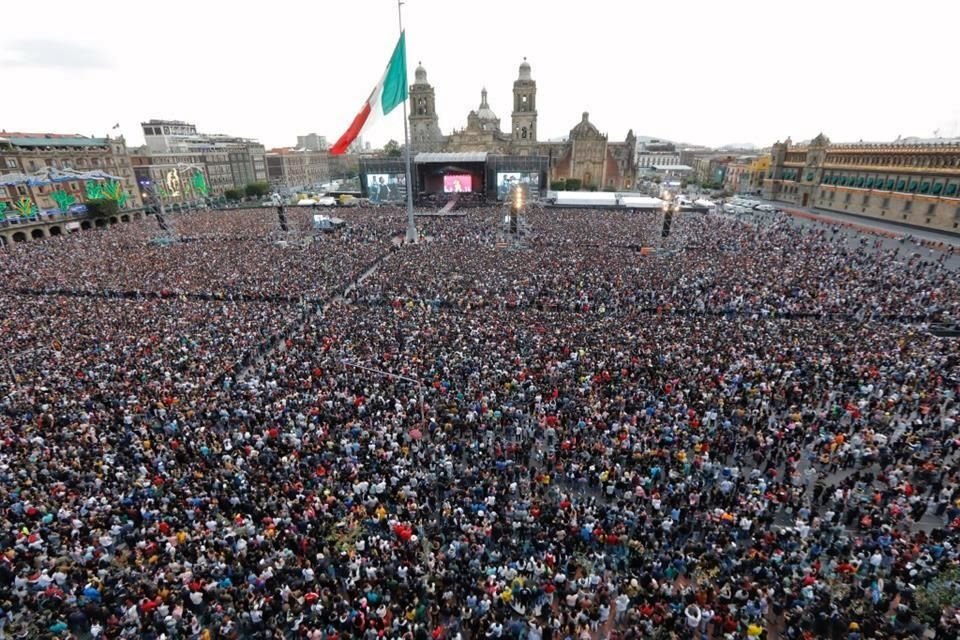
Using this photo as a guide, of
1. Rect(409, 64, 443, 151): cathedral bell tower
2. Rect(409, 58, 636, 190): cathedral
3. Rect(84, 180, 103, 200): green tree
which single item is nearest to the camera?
Rect(84, 180, 103, 200): green tree

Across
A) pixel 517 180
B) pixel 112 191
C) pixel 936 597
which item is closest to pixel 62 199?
pixel 112 191

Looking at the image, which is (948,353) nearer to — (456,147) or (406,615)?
(406,615)

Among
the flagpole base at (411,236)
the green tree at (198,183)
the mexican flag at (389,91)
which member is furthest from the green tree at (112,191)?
the mexican flag at (389,91)

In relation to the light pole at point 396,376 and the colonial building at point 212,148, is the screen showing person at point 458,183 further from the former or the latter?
the light pole at point 396,376

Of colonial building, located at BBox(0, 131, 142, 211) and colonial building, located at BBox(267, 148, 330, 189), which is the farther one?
colonial building, located at BBox(267, 148, 330, 189)

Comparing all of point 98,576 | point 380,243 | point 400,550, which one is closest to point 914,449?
point 400,550

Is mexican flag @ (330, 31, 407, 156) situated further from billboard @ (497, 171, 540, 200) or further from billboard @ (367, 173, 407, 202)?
billboard @ (367, 173, 407, 202)

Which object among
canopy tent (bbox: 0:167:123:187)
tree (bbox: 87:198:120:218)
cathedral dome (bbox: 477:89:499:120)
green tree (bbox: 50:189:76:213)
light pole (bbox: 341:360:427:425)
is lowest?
light pole (bbox: 341:360:427:425)

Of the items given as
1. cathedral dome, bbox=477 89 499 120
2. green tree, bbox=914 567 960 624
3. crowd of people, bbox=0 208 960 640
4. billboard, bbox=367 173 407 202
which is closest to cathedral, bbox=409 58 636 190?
cathedral dome, bbox=477 89 499 120
